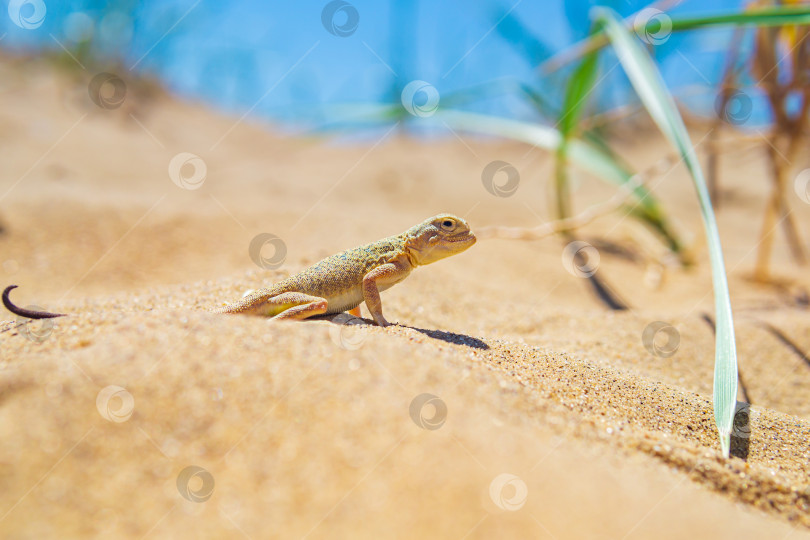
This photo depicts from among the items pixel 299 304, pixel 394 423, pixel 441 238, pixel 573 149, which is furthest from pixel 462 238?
pixel 573 149

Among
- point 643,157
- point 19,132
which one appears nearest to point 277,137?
point 19,132

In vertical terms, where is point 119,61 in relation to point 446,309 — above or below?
above

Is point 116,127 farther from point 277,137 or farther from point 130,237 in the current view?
point 130,237

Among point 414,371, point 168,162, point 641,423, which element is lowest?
point 641,423
